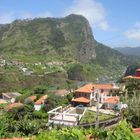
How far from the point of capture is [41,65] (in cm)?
11056

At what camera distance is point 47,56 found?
418 ft

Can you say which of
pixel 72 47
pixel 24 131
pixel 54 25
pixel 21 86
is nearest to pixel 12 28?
pixel 54 25

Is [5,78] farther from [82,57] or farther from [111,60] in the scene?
[111,60]

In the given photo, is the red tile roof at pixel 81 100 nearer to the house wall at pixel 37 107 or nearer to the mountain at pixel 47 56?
the house wall at pixel 37 107

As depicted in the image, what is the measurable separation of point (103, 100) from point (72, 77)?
195 feet

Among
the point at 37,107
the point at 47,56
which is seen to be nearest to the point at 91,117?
the point at 37,107

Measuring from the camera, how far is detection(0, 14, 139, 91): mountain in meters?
88.9

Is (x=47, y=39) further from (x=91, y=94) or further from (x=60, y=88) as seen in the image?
(x=91, y=94)

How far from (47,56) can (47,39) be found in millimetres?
18141

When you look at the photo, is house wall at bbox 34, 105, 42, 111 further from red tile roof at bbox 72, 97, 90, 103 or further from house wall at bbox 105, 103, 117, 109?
house wall at bbox 105, 103, 117, 109

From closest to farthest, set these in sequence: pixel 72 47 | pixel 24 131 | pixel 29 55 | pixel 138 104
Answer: pixel 138 104 < pixel 24 131 < pixel 29 55 < pixel 72 47

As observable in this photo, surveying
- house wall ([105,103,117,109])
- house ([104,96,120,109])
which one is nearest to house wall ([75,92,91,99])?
house ([104,96,120,109])

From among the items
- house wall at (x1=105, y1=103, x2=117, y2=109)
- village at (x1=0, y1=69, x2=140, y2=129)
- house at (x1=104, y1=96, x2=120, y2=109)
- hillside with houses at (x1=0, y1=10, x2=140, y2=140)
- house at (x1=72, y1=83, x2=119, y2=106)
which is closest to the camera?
hillside with houses at (x1=0, y1=10, x2=140, y2=140)

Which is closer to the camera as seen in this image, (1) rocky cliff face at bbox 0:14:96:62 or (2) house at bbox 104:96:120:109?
(2) house at bbox 104:96:120:109
